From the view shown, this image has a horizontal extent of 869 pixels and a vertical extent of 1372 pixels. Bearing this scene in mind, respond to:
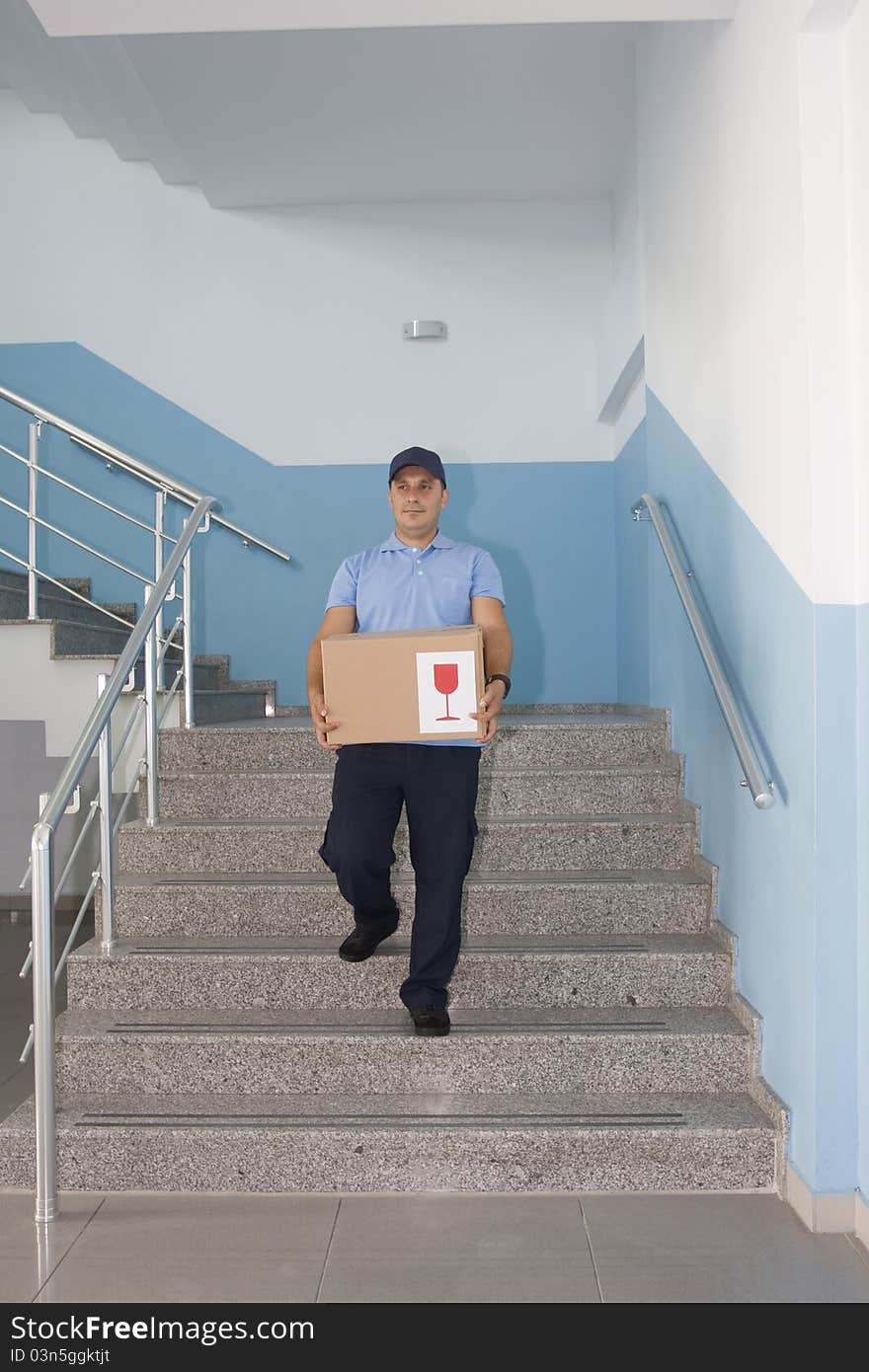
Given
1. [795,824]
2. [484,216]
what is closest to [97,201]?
[484,216]

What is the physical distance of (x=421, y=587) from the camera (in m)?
2.71

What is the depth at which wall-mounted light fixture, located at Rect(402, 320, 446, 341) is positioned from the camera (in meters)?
5.38

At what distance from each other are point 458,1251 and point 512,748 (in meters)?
1.84

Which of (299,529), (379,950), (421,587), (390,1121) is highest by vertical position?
(299,529)

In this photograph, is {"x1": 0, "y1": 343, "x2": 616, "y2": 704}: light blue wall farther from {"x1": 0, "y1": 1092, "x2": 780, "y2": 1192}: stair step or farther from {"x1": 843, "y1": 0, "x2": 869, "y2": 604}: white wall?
{"x1": 843, "y1": 0, "x2": 869, "y2": 604}: white wall

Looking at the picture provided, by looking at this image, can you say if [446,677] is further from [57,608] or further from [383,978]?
[57,608]

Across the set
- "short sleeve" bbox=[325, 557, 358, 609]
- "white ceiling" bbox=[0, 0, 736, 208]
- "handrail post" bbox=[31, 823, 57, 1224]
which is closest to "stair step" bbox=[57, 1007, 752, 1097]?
"handrail post" bbox=[31, 823, 57, 1224]

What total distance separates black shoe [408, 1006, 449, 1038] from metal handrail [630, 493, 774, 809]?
33.4 inches

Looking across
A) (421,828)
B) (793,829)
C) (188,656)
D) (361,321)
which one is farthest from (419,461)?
(361,321)

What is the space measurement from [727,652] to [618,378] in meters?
2.23

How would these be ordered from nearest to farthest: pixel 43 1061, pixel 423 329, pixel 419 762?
pixel 43 1061
pixel 419 762
pixel 423 329

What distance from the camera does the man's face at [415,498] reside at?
8.79ft

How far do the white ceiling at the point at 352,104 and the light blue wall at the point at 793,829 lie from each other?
195cm

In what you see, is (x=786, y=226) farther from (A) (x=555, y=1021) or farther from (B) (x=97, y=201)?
(B) (x=97, y=201)
